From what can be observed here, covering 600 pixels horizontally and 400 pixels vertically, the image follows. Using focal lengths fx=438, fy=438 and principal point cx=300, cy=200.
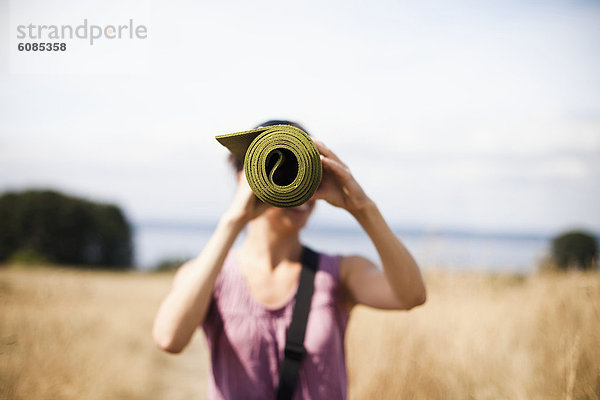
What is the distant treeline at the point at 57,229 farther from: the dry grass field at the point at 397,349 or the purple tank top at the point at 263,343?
the purple tank top at the point at 263,343

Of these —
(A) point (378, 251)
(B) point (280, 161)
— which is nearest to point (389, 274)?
(A) point (378, 251)

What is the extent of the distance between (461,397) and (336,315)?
2528mm

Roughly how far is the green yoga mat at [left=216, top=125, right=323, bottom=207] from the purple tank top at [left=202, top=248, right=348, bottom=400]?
28.8 inches

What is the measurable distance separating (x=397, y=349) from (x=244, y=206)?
9.92ft

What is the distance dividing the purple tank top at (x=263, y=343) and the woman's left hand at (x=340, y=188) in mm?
465

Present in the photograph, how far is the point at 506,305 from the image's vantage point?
242 inches

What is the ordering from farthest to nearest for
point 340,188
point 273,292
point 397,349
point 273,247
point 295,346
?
1. point 397,349
2. point 273,247
3. point 273,292
4. point 295,346
5. point 340,188

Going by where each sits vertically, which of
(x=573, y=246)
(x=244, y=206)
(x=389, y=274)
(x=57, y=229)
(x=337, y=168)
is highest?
(x=337, y=168)

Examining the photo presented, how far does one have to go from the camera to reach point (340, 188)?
5.73 feet

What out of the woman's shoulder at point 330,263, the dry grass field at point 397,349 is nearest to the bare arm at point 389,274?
the woman's shoulder at point 330,263

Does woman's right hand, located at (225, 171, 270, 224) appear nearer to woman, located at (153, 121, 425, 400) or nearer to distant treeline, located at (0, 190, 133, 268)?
Result: woman, located at (153, 121, 425, 400)

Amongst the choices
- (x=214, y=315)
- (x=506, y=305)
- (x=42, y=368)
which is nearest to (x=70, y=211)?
(x=42, y=368)

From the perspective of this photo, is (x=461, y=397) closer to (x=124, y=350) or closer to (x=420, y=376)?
(x=420, y=376)

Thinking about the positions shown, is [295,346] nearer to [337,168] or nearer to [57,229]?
[337,168]
